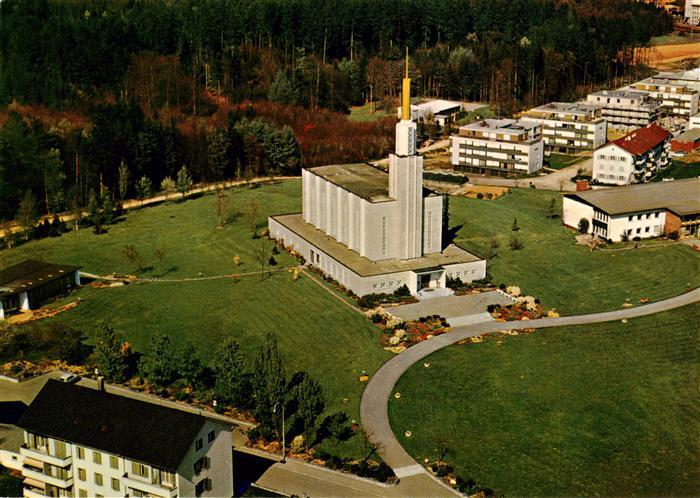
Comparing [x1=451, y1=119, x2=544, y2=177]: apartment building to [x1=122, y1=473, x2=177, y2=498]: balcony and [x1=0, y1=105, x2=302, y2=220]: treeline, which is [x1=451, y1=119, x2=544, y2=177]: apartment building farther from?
[x1=122, y1=473, x2=177, y2=498]: balcony

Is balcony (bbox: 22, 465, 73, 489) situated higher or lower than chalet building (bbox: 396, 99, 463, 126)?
lower

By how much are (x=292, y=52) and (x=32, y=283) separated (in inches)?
3535

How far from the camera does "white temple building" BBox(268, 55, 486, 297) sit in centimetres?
7600

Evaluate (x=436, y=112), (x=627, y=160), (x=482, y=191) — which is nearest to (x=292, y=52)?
(x=436, y=112)

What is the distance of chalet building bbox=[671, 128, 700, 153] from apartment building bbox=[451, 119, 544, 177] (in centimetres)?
1876

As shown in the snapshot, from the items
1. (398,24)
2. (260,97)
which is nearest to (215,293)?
(260,97)

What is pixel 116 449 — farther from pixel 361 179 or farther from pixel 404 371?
pixel 361 179

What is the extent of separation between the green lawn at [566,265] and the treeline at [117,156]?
98.6 feet

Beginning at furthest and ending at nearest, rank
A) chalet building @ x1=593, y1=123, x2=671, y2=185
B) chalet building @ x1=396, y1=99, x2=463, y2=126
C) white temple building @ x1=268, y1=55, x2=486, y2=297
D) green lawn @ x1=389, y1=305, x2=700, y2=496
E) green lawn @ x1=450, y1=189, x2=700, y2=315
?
chalet building @ x1=396, y1=99, x2=463, y2=126 → chalet building @ x1=593, y1=123, x2=671, y2=185 → green lawn @ x1=450, y1=189, x2=700, y2=315 → white temple building @ x1=268, y1=55, x2=486, y2=297 → green lawn @ x1=389, y1=305, x2=700, y2=496

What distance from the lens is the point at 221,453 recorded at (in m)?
47.1

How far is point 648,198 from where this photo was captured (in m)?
91.5

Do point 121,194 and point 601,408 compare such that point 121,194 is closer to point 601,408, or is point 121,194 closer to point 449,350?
point 449,350

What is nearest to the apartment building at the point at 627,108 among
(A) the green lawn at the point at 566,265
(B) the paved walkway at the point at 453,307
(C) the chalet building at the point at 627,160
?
→ (C) the chalet building at the point at 627,160

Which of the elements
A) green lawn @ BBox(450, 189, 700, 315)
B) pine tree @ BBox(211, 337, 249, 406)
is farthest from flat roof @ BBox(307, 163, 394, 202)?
pine tree @ BBox(211, 337, 249, 406)
